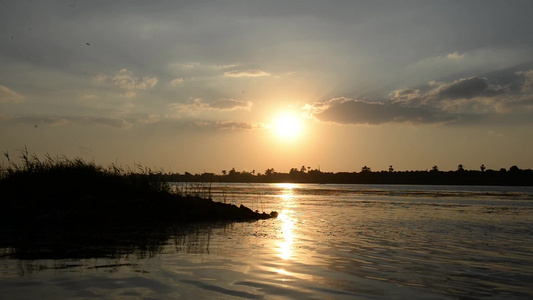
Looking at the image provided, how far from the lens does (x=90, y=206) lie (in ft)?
68.7

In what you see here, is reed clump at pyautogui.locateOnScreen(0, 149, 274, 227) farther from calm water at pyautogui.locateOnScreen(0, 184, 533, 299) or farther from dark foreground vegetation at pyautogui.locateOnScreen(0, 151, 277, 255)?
calm water at pyautogui.locateOnScreen(0, 184, 533, 299)

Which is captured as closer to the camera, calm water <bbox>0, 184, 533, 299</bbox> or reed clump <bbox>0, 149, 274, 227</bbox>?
calm water <bbox>0, 184, 533, 299</bbox>

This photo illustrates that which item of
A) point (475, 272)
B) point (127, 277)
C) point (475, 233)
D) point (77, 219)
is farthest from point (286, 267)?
point (77, 219)

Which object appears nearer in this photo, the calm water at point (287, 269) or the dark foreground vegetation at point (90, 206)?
the calm water at point (287, 269)

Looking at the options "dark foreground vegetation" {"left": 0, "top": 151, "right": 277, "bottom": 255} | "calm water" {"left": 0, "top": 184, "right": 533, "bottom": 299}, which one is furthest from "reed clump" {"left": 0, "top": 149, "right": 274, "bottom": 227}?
"calm water" {"left": 0, "top": 184, "right": 533, "bottom": 299}

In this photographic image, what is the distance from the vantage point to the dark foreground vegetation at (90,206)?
16.7m

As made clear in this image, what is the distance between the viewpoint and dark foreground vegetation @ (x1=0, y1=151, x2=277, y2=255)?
54.9 ft

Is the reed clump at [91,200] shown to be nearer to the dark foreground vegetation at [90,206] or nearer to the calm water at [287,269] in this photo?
the dark foreground vegetation at [90,206]

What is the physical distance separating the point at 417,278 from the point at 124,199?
17139 millimetres

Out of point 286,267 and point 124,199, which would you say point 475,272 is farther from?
point 124,199

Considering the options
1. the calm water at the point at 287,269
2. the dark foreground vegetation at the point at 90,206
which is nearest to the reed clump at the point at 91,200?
the dark foreground vegetation at the point at 90,206

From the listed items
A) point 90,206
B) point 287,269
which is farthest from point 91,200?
point 287,269

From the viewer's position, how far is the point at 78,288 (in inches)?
305

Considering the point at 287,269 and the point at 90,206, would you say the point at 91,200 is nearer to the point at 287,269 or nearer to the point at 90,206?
the point at 90,206
